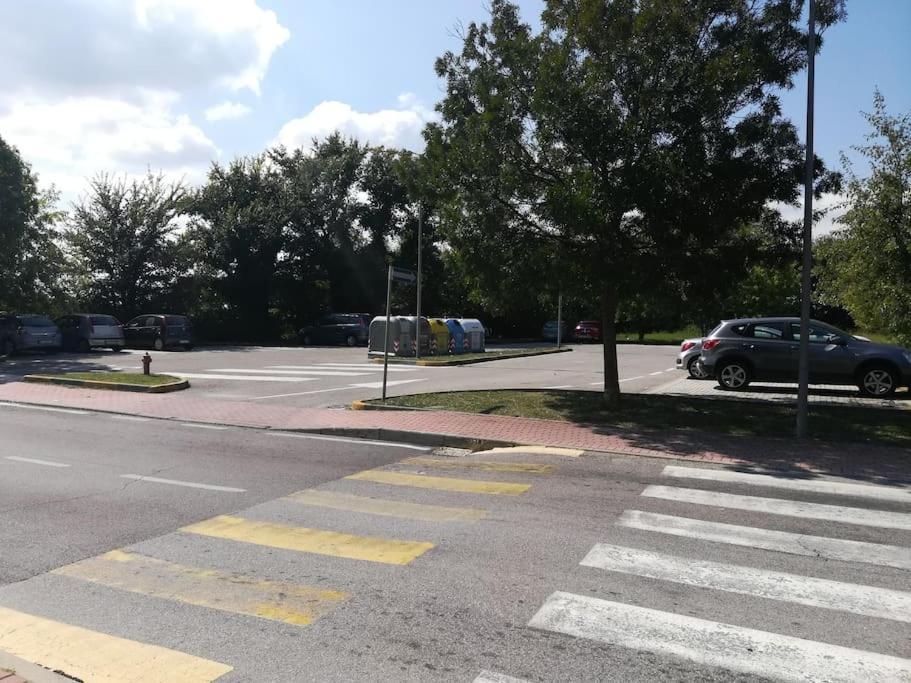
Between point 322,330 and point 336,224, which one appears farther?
point 336,224

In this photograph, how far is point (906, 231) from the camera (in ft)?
43.3

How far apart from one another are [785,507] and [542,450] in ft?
11.0

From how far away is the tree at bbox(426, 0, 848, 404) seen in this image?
35.5 ft

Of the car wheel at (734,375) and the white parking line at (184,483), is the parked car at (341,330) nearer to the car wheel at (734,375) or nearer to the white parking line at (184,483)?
the car wheel at (734,375)

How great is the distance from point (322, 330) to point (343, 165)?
12.0m

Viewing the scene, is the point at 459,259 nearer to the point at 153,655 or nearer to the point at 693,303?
the point at 693,303

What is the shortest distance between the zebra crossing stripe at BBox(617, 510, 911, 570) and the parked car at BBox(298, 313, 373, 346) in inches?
1250

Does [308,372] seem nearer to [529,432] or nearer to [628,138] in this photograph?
[529,432]

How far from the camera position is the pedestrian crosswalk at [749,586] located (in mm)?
3697

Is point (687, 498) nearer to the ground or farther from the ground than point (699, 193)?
nearer to the ground

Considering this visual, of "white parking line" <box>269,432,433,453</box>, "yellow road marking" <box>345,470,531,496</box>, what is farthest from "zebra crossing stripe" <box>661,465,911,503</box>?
"white parking line" <box>269,432,433,453</box>

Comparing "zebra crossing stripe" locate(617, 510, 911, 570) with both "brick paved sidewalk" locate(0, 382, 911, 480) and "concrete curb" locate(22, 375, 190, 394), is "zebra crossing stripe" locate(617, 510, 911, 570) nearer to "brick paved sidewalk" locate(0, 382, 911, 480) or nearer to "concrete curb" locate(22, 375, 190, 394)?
"brick paved sidewalk" locate(0, 382, 911, 480)

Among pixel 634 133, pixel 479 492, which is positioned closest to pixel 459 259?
pixel 634 133

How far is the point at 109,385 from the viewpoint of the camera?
16.3 m
